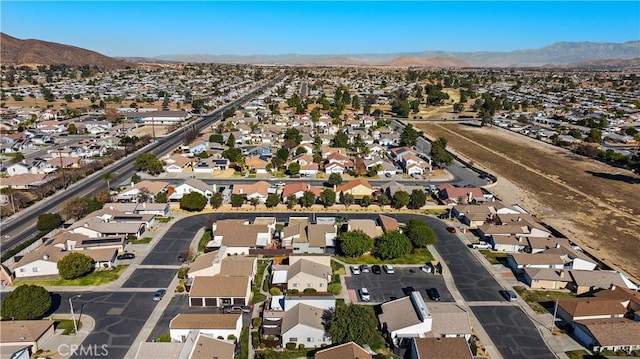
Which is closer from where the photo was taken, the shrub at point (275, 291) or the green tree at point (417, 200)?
the shrub at point (275, 291)

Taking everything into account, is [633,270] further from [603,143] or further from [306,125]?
[306,125]

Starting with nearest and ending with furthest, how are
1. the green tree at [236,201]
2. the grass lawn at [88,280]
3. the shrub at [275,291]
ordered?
the shrub at [275,291]
the grass lawn at [88,280]
the green tree at [236,201]

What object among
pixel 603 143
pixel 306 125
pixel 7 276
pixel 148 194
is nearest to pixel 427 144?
pixel 306 125

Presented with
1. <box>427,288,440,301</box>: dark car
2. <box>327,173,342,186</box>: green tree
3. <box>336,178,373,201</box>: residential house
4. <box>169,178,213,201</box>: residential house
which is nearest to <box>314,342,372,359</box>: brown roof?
<box>427,288,440,301</box>: dark car

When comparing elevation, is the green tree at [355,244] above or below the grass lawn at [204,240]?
above

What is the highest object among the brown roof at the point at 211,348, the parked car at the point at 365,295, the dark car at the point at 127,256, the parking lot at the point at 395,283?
the brown roof at the point at 211,348

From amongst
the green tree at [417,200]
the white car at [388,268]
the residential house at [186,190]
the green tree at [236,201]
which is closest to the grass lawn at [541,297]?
the white car at [388,268]

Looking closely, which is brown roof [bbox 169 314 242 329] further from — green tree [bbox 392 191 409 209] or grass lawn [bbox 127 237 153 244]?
green tree [bbox 392 191 409 209]

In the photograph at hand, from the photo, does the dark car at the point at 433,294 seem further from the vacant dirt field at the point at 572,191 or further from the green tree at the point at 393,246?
the vacant dirt field at the point at 572,191
